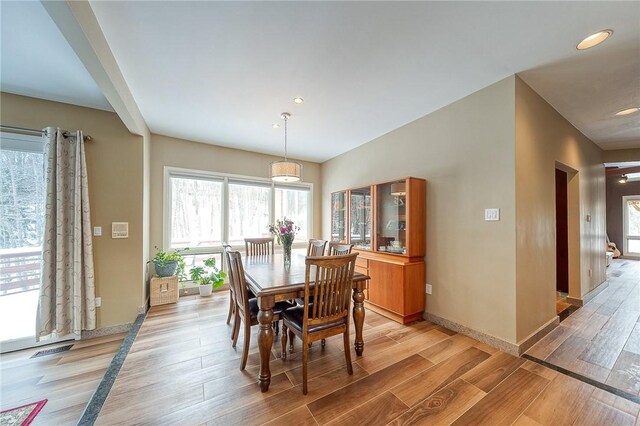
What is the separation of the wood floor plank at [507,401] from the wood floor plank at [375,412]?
368 millimetres

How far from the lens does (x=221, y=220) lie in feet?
14.5

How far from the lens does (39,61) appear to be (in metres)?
2.02

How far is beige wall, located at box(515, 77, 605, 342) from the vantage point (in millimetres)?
2312

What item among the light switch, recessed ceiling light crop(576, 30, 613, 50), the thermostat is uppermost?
recessed ceiling light crop(576, 30, 613, 50)

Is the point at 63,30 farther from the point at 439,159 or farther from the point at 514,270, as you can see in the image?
the point at 514,270

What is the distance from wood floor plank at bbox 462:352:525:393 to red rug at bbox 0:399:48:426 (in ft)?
10.5

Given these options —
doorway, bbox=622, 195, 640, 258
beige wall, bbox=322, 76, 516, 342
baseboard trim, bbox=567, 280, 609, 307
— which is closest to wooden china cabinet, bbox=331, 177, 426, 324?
beige wall, bbox=322, 76, 516, 342

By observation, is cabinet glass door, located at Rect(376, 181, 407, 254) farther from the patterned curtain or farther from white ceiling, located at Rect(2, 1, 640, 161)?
the patterned curtain

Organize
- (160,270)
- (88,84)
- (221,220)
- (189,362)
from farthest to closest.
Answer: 1. (221,220)
2. (160,270)
3. (88,84)
4. (189,362)

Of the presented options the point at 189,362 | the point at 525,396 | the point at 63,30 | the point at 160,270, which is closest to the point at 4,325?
the point at 160,270

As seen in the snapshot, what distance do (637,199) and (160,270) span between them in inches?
514

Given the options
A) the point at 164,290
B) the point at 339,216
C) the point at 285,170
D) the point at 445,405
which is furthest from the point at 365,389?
the point at 164,290

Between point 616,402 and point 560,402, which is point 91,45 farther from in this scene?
point 616,402

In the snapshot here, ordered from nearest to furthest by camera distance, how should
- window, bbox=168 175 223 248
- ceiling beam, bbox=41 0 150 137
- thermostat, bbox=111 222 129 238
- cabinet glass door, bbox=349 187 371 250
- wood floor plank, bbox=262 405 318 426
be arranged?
ceiling beam, bbox=41 0 150 137
wood floor plank, bbox=262 405 318 426
thermostat, bbox=111 222 129 238
cabinet glass door, bbox=349 187 371 250
window, bbox=168 175 223 248
